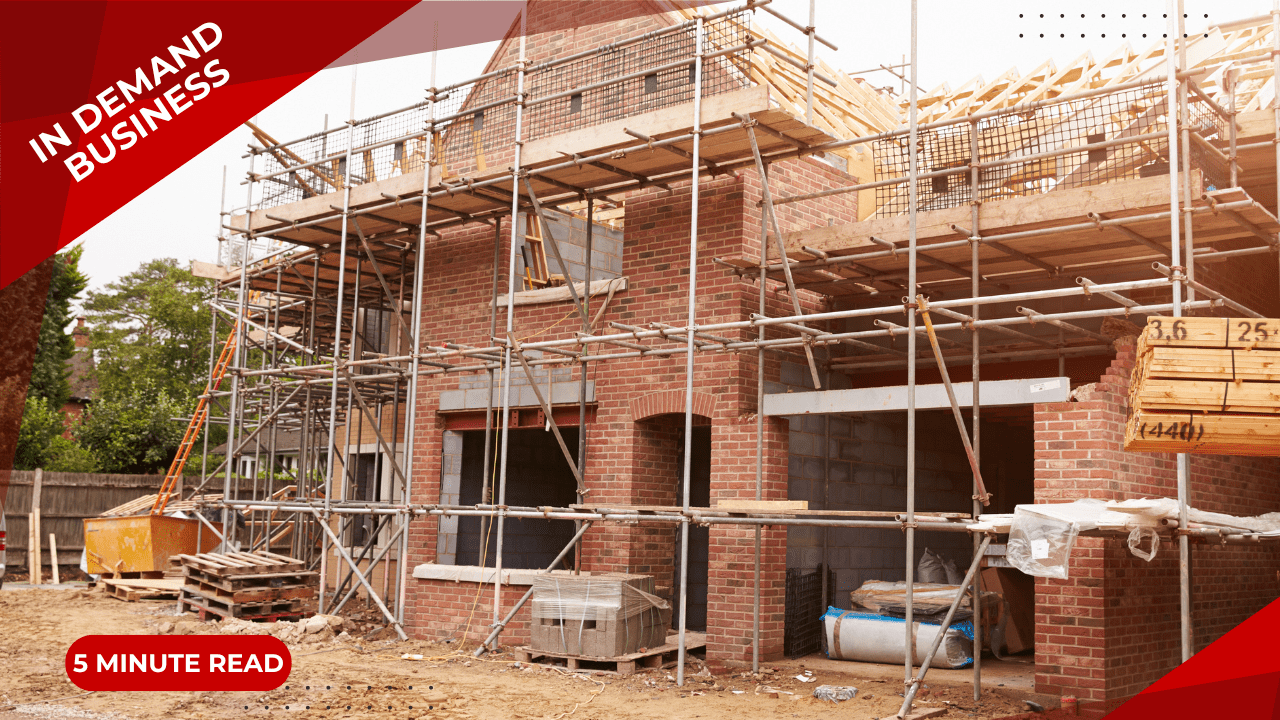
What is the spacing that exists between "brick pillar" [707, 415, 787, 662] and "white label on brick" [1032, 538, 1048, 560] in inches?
157

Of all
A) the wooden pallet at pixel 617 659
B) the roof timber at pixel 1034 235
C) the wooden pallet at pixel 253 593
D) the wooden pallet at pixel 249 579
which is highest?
the roof timber at pixel 1034 235

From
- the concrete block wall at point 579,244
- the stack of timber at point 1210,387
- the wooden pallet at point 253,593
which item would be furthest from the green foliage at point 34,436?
the stack of timber at point 1210,387

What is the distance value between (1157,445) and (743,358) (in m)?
5.95

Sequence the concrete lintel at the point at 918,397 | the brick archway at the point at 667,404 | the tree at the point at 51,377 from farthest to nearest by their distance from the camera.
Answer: the tree at the point at 51,377 < the brick archway at the point at 667,404 < the concrete lintel at the point at 918,397

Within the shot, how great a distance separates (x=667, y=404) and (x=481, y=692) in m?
3.93

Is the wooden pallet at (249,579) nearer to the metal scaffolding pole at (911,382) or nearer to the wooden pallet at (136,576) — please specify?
the wooden pallet at (136,576)

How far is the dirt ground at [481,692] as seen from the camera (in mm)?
8883

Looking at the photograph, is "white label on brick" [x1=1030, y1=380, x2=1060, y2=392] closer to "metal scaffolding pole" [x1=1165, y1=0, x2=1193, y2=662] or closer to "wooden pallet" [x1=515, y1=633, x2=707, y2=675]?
"metal scaffolding pole" [x1=1165, y1=0, x2=1193, y2=662]

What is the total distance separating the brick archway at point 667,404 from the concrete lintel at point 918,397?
0.81m

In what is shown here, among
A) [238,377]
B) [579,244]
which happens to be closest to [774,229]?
[579,244]

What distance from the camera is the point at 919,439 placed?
13.6 m

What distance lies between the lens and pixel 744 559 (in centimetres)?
1138

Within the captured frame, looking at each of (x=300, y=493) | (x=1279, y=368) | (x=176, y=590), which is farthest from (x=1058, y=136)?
(x=176, y=590)

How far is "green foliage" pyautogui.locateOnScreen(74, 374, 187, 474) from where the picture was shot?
1109 inches
